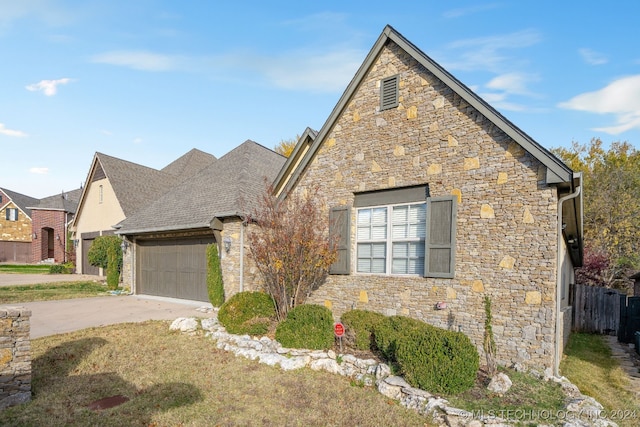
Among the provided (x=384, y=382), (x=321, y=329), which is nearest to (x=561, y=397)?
(x=384, y=382)

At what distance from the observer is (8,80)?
840 centimetres

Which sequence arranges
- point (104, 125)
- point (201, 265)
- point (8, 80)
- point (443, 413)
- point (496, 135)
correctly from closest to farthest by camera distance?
1. point (443, 413)
2. point (496, 135)
3. point (8, 80)
4. point (104, 125)
5. point (201, 265)

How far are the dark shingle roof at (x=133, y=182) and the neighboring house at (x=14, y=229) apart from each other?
25.9 m

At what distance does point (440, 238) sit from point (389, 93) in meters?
3.50

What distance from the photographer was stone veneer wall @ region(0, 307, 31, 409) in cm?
472

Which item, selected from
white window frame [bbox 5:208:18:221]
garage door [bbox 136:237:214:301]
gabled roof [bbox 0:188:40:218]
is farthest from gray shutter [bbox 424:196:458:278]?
white window frame [bbox 5:208:18:221]

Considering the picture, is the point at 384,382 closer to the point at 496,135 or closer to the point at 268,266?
the point at 268,266

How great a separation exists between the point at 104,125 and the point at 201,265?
5.66 meters

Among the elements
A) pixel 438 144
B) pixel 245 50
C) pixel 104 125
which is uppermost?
pixel 245 50

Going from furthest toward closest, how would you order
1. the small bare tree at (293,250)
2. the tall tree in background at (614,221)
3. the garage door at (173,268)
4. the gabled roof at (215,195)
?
the tall tree in background at (614,221)
the garage door at (173,268)
the gabled roof at (215,195)
the small bare tree at (293,250)

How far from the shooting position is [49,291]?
15016 mm

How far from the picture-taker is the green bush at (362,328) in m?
6.94

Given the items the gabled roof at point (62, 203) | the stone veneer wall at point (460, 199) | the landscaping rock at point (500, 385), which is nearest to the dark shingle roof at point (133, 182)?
the stone veneer wall at point (460, 199)

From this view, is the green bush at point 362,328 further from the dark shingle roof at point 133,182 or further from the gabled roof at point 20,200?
the gabled roof at point 20,200
